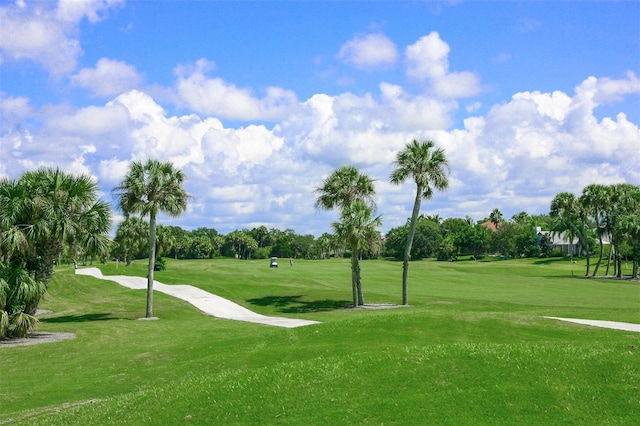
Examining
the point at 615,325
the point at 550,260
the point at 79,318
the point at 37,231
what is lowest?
the point at 79,318

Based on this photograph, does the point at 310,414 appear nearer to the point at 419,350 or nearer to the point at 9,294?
the point at 419,350

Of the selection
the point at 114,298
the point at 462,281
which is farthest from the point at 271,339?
the point at 462,281

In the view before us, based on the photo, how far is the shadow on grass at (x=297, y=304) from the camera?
42969 millimetres

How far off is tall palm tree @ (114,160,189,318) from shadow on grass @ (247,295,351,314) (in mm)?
10083

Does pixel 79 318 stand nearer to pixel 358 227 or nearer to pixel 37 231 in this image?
pixel 37 231

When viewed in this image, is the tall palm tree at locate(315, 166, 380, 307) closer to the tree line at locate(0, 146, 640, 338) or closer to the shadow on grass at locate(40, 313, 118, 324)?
the tree line at locate(0, 146, 640, 338)

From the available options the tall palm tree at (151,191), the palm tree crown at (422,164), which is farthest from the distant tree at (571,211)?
the tall palm tree at (151,191)

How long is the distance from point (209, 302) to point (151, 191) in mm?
12012

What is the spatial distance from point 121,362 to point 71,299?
30726mm

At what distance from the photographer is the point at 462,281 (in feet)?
221

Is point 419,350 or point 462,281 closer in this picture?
point 419,350

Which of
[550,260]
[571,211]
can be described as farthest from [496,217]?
[571,211]

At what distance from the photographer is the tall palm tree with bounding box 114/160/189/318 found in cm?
3856

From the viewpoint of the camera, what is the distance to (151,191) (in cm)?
3881
